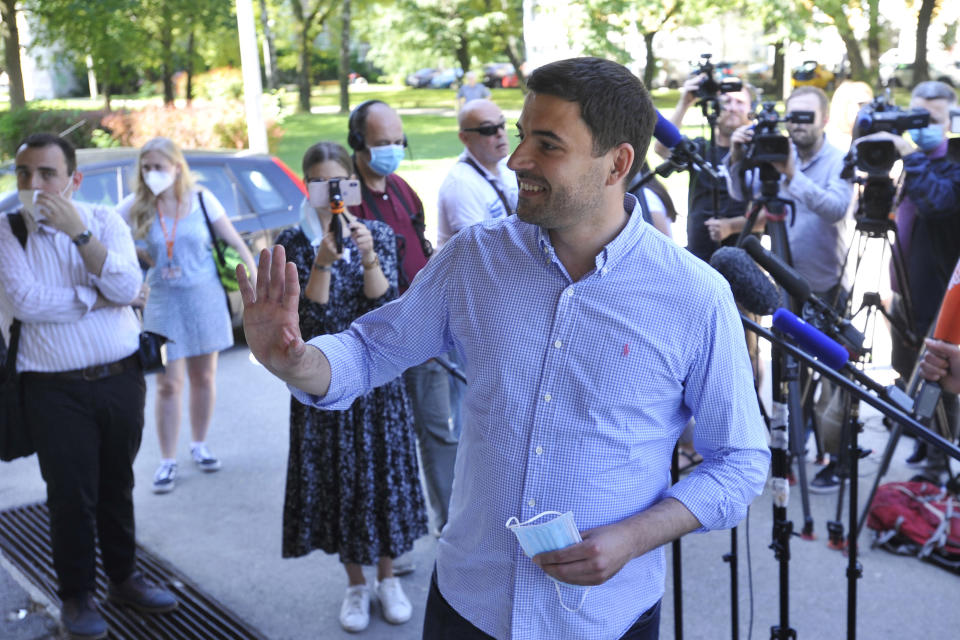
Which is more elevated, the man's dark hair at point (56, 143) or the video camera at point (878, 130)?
the man's dark hair at point (56, 143)

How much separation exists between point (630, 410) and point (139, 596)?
3013 millimetres

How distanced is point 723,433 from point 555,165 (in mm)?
633

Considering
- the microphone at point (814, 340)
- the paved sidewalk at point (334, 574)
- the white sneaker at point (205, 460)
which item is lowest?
the paved sidewalk at point (334, 574)

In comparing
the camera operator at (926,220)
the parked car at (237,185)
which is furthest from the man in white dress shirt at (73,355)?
the parked car at (237,185)

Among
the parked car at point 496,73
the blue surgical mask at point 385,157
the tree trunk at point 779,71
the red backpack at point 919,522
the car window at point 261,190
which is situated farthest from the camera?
the parked car at point 496,73

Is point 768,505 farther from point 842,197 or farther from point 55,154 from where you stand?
point 55,154

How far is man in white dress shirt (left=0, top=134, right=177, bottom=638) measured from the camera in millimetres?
3820

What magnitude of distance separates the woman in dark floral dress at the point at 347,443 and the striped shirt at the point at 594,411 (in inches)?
71.0

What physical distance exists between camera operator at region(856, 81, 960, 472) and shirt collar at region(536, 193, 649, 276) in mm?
3296

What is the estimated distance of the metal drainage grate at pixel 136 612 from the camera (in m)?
4.09

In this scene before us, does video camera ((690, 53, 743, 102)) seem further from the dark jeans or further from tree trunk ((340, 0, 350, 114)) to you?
tree trunk ((340, 0, 350, 114))

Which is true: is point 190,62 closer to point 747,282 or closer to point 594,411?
point 747,282

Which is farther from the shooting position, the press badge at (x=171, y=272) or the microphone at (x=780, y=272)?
the press badge at (x=171, y=272)

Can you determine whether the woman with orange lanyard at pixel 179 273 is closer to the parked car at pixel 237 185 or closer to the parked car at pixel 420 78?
the parked car at pixel 237 185
